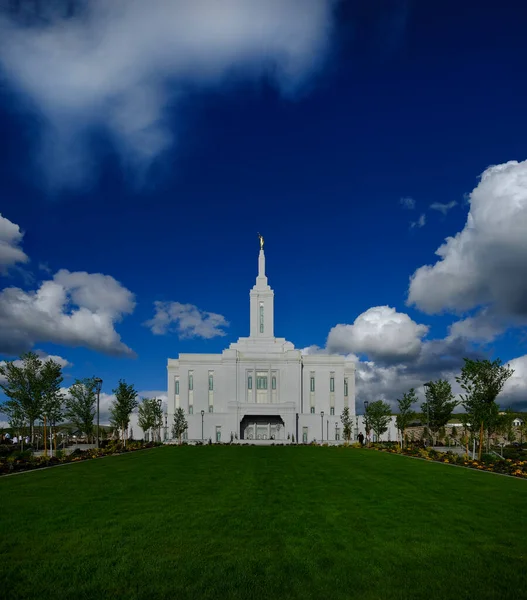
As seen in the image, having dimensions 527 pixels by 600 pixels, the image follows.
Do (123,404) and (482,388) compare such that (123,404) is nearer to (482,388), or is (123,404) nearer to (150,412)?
(150,412)

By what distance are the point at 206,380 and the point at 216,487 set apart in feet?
205

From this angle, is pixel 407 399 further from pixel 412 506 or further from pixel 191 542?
pixel 191 542

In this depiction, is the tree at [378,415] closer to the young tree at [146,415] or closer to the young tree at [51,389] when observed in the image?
the young tree at [146,415]

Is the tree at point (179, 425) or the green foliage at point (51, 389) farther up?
the green foliage at point (51, 389)

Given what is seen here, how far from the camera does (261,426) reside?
74.8 m

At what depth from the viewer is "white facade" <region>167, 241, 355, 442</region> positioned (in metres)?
71.9

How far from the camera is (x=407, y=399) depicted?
51.8 m

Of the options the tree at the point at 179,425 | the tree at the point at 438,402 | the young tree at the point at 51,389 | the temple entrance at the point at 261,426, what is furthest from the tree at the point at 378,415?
the young tree at the point at 51,389

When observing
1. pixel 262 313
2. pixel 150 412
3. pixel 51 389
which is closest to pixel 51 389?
pixel 51 389

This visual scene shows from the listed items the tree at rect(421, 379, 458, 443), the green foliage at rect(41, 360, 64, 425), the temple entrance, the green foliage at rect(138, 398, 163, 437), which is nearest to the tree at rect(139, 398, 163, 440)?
the green foliage at rect(138, 398, 163, 437)

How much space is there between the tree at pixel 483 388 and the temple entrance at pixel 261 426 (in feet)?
141

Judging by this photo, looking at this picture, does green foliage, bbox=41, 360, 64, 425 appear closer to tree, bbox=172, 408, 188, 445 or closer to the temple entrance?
tree, bbox=172, 408, 188, 445

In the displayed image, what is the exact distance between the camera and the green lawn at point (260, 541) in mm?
7750

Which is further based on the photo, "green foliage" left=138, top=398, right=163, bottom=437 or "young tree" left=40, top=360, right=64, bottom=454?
"green foliage" left=138, top=398, right=163, bottom=437
